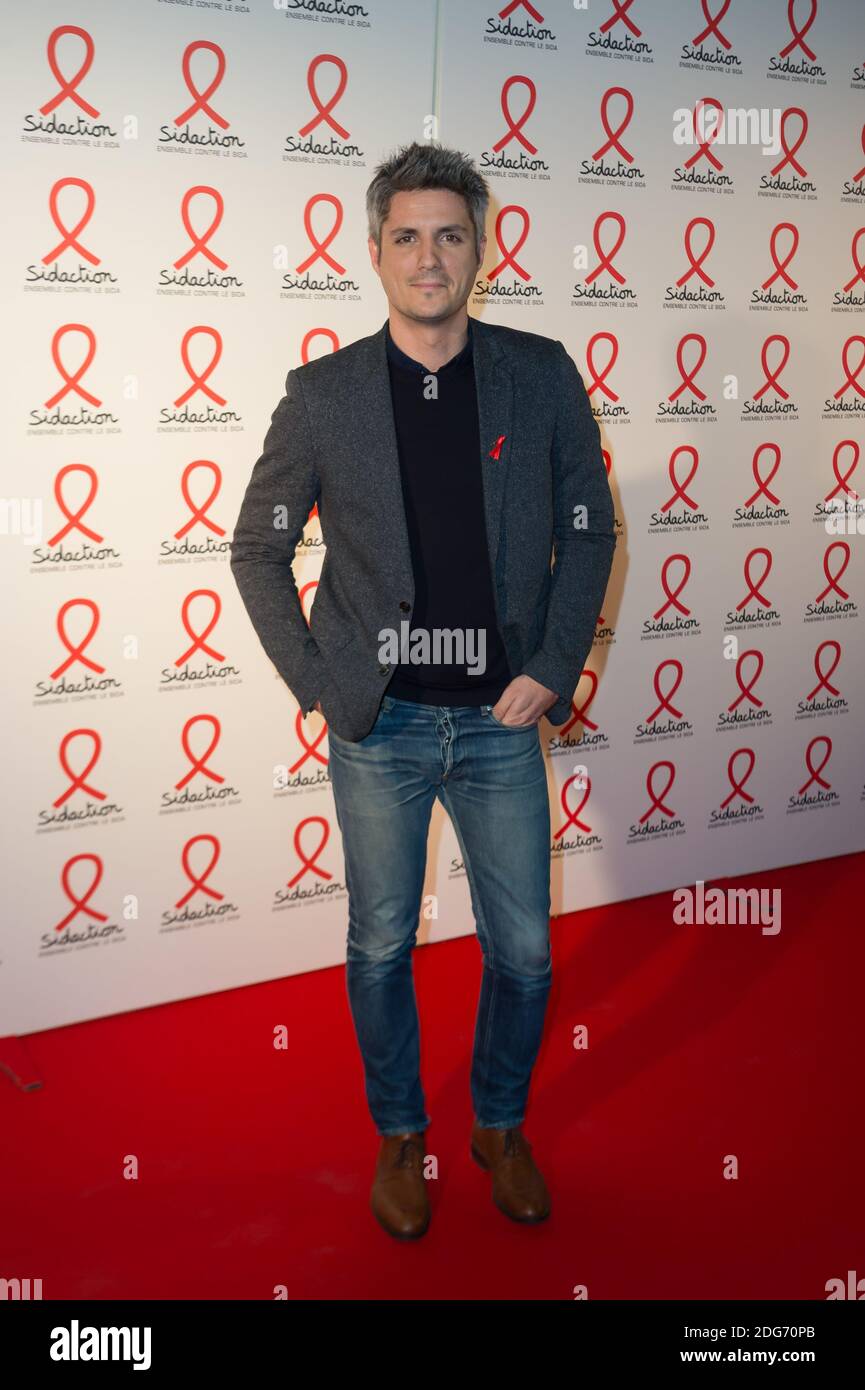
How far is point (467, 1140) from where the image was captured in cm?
256

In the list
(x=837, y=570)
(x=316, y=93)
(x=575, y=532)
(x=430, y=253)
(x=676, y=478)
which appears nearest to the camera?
(x=430, y=253)

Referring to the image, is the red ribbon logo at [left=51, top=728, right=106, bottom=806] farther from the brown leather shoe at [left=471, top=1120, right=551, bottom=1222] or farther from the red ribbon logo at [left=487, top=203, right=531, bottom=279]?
the red ribbon logo at [left=487, top=203, right=531, bottom=279]

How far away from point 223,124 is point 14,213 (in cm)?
55

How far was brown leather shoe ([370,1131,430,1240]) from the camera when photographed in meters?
2.23

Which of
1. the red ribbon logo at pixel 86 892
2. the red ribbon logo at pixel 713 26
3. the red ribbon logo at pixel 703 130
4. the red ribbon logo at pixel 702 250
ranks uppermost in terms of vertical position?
the red ribbon logo at pixel 713 26

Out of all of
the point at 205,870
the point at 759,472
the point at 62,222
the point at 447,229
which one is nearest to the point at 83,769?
the point at 205,870

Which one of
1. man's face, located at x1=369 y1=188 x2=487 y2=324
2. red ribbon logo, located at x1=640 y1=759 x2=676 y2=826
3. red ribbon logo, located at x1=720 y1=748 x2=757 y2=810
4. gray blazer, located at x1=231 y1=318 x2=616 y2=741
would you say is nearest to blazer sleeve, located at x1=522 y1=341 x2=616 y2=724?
gray blazer, located at x1=231 y1=318 x2=616 y2=741

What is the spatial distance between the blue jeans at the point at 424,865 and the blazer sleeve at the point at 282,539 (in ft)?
0.55

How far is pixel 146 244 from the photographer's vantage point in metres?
2.70

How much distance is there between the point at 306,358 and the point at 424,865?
1.44 metres

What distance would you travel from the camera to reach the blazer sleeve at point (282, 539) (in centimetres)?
212

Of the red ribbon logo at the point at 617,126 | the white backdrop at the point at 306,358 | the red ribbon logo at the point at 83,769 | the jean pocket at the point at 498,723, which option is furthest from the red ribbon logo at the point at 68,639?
the red ribbon logo at the point at 617,126

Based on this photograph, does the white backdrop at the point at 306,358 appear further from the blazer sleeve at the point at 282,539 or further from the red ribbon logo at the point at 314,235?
the blazer sleeve at the point at 282,539

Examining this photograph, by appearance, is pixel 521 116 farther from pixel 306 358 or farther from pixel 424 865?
pixel 424 865
